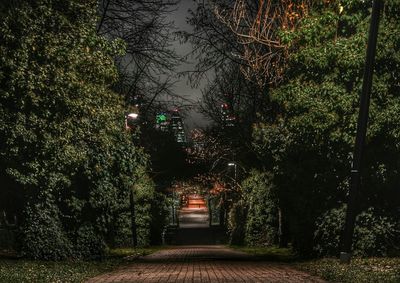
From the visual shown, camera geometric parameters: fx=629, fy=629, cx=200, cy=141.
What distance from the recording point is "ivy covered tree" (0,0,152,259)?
1570 cm

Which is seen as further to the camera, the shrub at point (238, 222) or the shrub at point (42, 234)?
the shrub at point (238, 222)

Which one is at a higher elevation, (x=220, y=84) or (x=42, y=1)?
(x=220, y=84)

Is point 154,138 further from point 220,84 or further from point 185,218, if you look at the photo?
point 185,218

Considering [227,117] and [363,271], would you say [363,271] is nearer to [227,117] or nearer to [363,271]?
[363,271]

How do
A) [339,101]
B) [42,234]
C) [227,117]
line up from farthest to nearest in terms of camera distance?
[227,117], [42,234], [339,101]

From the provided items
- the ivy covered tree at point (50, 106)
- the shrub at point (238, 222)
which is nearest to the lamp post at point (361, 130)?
the ivy covered tree at point (50, 106)

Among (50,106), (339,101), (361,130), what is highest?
(339,101)

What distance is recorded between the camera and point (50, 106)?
657 inches

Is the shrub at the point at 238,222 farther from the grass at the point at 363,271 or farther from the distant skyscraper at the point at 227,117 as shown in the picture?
the grass at the point at 363,271

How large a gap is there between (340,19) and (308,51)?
4.10 feet

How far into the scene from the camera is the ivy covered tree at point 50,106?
1570 centimetres

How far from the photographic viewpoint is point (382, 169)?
18312 millimetres

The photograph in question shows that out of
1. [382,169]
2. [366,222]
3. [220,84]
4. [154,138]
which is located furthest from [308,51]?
[154,138]

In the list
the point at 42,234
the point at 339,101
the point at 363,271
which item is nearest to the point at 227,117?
the point at 42,234
